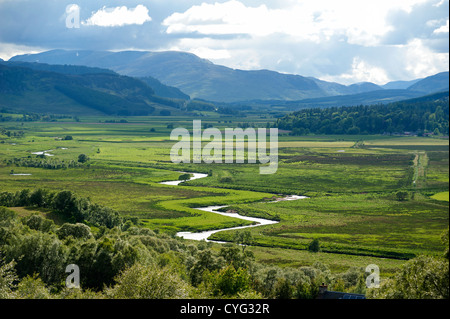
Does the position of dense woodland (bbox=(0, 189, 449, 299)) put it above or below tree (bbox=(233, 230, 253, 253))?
above

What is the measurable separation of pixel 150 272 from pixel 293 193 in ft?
298

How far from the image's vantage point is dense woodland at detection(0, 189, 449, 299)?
37.2 m

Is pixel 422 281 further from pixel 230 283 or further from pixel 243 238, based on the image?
pixel 243 238

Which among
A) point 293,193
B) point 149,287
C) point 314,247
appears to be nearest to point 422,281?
point 149,287

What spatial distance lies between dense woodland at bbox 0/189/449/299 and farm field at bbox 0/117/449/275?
1271 centimetres

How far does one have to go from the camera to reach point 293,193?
127 metres

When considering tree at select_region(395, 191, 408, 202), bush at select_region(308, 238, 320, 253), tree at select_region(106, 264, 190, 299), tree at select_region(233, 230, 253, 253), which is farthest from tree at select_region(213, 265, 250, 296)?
tree at select_region(395, 191, 408, 202)

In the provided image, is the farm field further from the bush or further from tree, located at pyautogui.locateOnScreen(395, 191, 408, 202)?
the bush

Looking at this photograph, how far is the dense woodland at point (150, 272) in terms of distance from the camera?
3716 cm

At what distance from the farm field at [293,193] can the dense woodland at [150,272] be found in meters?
12.7

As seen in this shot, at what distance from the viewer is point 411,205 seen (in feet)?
366

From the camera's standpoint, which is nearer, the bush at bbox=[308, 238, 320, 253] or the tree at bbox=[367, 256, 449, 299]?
the tree at bbox=[367, 256, 449, 299]

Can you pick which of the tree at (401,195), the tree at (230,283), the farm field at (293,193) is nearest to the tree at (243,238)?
the farm field at (293,193)
